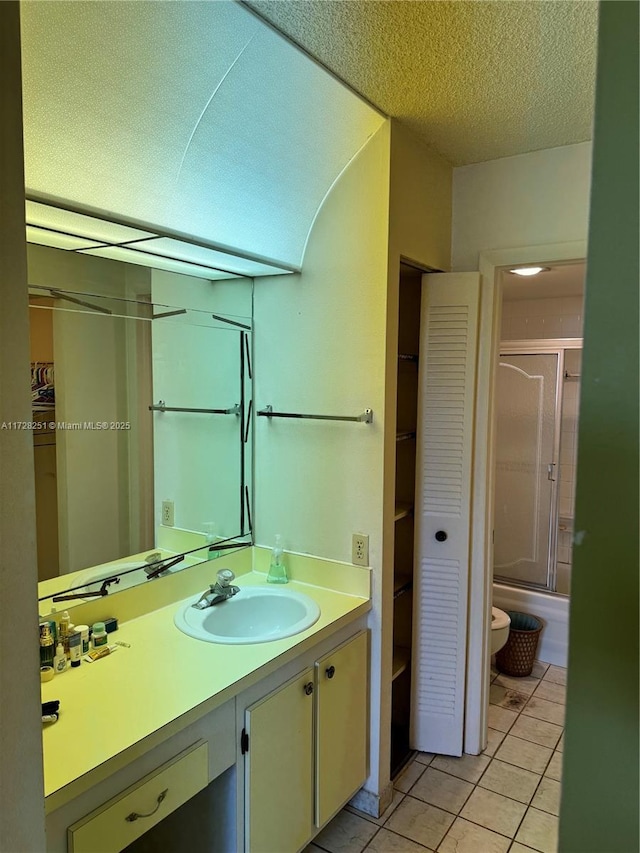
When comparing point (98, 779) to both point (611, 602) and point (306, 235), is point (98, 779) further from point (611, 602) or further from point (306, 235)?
point (306, 235)

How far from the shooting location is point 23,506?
71 cm

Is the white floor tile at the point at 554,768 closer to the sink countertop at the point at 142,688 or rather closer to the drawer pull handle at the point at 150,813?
the sink countertop at the point at 142,688

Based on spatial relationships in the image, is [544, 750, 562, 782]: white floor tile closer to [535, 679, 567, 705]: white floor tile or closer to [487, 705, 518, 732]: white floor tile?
[487, 705, 518, 732]: white floor tile

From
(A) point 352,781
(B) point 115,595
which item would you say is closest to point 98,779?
(B) point 115,595

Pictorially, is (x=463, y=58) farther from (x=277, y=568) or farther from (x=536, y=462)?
(x=536, y=462)

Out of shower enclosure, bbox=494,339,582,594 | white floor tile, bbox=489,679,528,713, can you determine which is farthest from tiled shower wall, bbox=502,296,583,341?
white floor tile, bbox=489,679,528,713

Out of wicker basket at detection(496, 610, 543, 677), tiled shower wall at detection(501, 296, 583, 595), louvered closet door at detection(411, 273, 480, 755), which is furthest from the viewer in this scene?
tiled shower wall at detection(501, 296, 583, 595)

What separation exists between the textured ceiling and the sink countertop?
1.69 meters

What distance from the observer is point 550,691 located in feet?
9.77

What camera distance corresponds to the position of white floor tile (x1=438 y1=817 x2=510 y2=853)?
194 centimetres

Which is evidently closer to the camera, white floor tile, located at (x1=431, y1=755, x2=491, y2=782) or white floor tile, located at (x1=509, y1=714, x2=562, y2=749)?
white floor tile, located at (x1=431, y1=755, x2=491, y2=782)

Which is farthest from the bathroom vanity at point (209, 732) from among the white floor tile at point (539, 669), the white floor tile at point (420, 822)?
the white floor tile at point (539, 669)

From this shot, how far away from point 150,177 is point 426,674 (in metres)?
2.17

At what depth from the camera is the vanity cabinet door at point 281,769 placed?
1572 millimetres
